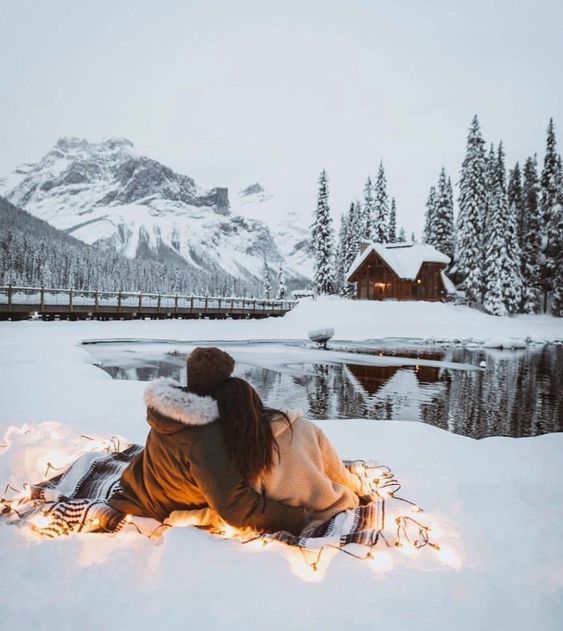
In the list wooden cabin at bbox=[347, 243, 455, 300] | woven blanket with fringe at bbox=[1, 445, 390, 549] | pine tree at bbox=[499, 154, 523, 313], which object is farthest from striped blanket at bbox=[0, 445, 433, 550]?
wooden cabin at bbox=[347, 243, 455, 300]

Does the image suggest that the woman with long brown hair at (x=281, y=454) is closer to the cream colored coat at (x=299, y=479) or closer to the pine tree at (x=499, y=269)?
the cream colored coat at (x=299, y=479)

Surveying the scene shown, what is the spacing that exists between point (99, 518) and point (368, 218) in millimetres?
50698

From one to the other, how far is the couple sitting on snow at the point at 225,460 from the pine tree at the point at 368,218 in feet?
153

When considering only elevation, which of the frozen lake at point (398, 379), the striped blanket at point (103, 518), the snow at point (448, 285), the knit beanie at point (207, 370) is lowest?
the frozen lake at point (398, 379)

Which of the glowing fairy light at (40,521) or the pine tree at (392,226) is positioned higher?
the pine tree at (392,226)

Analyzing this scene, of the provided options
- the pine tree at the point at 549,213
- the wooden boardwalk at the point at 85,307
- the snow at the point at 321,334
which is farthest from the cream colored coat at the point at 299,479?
the pine tree at the point at 549,213

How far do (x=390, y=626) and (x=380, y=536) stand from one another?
2.34 feet

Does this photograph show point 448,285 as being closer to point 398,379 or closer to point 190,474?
point 398,379

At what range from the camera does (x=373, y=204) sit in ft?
161

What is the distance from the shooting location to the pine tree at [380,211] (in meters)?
47.2

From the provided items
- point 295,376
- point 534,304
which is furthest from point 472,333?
point 295,376

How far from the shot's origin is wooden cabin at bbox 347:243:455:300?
131ft

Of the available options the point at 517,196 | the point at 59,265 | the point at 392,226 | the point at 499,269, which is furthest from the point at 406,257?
the point at 59,265

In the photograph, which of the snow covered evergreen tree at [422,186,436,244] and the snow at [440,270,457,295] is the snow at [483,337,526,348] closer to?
the snow at [440,270,457,295]
